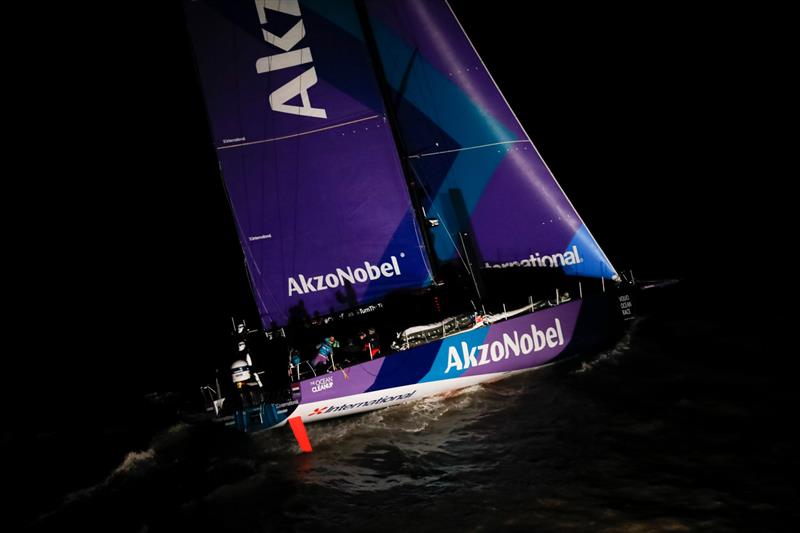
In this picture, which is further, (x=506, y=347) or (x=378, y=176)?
(x=378, y=176)

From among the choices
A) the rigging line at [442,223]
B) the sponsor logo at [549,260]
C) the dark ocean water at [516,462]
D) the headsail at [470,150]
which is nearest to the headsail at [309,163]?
the rigging line at [442,223]

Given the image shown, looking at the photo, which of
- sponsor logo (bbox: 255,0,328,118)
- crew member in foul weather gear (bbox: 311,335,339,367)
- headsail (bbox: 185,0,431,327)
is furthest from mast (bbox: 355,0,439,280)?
crew member in foul weather gear (bbox: 311,335,339,367)

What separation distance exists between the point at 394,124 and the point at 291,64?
1864mm

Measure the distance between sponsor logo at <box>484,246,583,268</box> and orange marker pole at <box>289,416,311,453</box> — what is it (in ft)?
12.8

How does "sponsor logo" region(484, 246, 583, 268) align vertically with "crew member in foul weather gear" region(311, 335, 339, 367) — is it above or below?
above

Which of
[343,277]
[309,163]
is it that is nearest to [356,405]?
[343,277]

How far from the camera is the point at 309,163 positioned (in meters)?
8.16

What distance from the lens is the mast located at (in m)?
8.29

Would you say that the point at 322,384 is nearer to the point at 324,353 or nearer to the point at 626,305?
the point at 324,353

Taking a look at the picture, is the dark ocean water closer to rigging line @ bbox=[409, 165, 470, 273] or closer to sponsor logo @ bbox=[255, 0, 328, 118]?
rigging line @ bbox=[409, 165, 470, 273]

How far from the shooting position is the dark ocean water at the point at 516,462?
4457 mm

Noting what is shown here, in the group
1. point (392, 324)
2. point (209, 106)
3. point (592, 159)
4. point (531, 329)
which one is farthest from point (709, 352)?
point (592, 159)

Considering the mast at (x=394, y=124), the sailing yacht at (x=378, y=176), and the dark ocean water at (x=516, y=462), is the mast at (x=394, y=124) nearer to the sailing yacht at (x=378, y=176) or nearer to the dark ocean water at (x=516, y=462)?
the sailing yacht at (x=378, y=176)

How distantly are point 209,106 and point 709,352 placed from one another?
8164 millimetres
